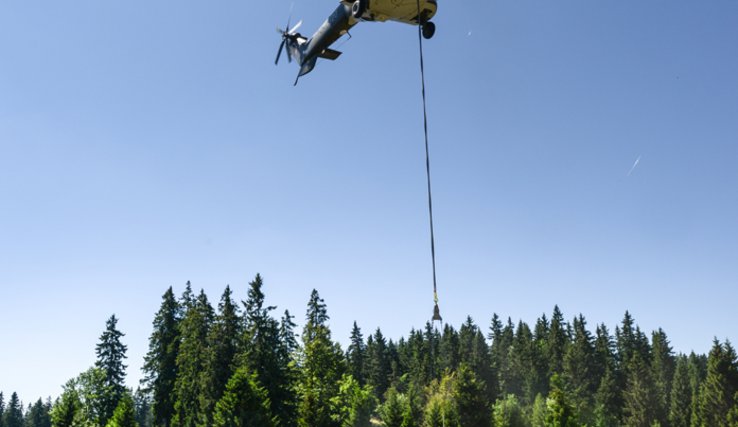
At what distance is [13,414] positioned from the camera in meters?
136

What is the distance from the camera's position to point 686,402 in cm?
8788

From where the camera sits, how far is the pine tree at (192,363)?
5562 cm

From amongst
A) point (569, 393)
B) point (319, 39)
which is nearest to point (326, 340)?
point (319, 39)

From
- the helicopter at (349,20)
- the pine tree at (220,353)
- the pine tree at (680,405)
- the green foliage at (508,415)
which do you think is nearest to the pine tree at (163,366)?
the pine tree at (220,353)

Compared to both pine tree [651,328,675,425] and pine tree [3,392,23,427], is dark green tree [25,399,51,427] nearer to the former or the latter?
pine tree [3,392,23,427]

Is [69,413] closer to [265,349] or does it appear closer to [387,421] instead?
[265,349]

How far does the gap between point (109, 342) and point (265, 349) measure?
93.2ft

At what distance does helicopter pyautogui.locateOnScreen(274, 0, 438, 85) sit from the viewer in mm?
16344

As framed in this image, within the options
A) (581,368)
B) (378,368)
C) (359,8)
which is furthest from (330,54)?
(378,368)

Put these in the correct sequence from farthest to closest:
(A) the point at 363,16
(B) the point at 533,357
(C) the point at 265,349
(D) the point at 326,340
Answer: (B) the point at 533,357, (D) the point at 326,340, (C) the point at 265,349, (A) the point at 363,16

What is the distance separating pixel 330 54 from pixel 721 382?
6358 centimetres

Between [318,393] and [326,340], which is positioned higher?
[326,340]

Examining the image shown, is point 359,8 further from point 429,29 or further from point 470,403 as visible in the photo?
point 470,403

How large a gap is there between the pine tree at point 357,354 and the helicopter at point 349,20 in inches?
3754
